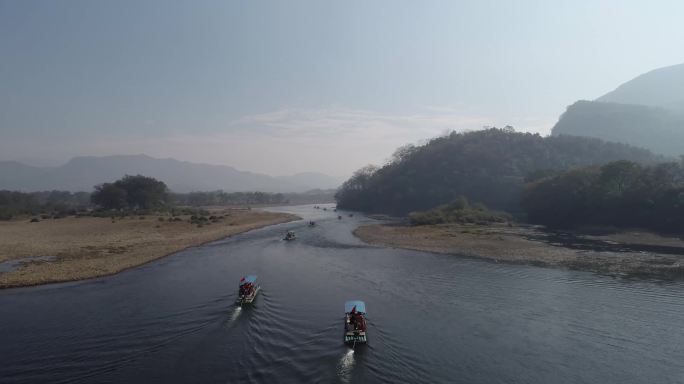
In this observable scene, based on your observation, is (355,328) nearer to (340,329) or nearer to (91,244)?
(340,329)

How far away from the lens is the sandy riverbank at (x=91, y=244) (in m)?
40.9

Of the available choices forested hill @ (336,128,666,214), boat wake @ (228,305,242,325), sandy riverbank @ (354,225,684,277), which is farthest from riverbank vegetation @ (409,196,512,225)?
boat wake @ (228,305,242,325)

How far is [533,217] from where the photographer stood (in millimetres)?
106562

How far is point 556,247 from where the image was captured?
5634 cm

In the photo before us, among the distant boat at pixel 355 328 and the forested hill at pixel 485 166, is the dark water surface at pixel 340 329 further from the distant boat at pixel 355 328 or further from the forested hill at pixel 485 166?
the forested hill at pixel 485 166

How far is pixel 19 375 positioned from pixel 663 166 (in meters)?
107

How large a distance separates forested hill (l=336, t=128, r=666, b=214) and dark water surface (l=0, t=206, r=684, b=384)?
4178 inches

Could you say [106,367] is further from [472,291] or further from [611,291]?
[611,291]

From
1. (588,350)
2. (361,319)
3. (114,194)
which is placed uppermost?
(114,194)

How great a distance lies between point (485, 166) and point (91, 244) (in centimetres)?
13993

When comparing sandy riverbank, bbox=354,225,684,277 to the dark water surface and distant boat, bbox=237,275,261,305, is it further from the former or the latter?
distant boat, bbox=237,275,261,305

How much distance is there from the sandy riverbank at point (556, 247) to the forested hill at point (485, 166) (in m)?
66.6

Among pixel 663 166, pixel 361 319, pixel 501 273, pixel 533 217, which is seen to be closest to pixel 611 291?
pixel 501 273

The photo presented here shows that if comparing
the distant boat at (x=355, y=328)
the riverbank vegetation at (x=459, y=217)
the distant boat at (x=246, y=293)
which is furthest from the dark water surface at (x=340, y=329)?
the riverbank vegetation at (x=459, y=217)
